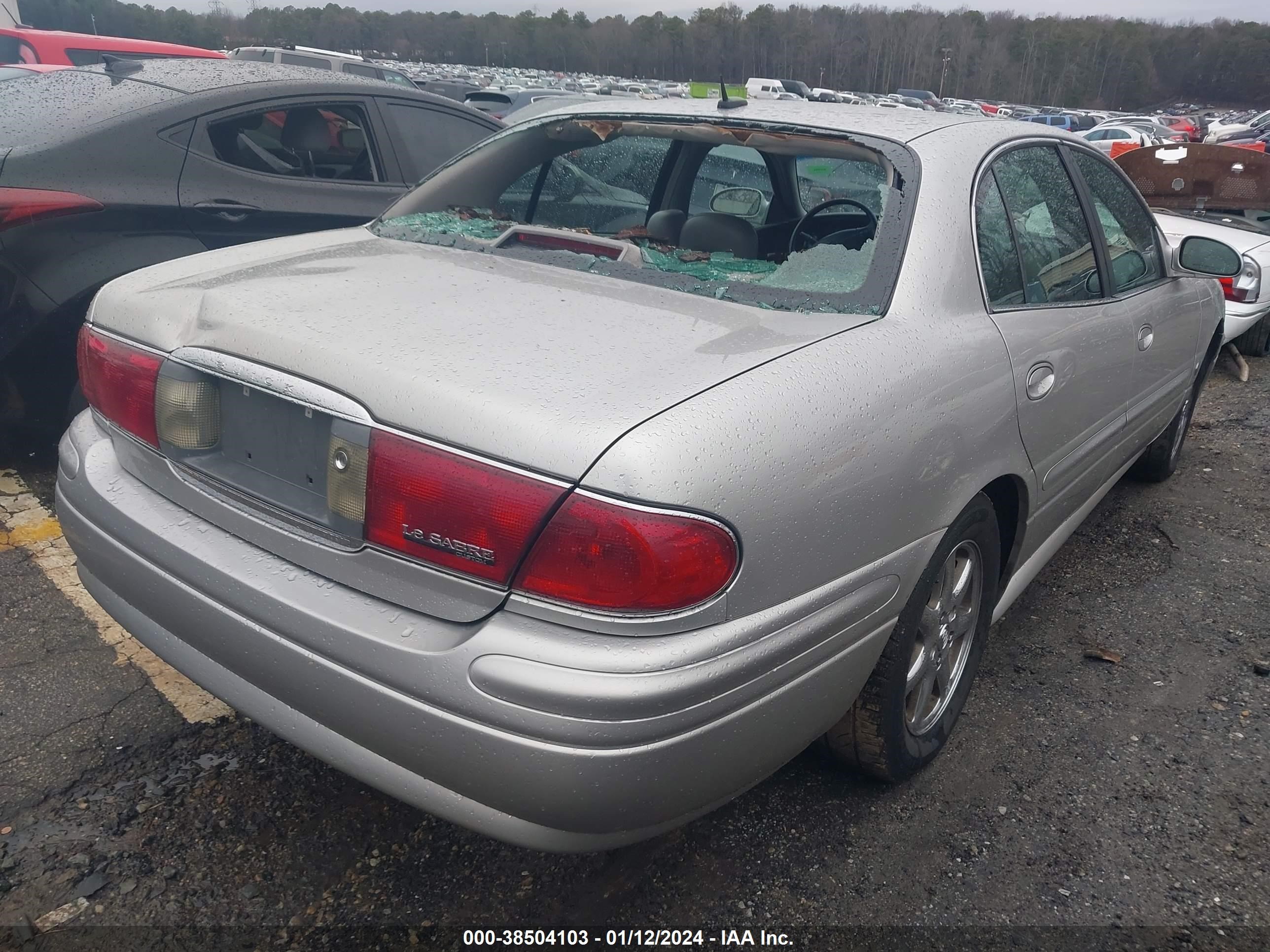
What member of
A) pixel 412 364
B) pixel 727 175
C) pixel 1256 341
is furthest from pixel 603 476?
pixel 1256 341

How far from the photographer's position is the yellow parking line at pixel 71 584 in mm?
2484

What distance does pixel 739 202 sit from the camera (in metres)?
3.33

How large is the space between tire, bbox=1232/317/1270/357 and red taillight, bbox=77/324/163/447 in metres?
7.37

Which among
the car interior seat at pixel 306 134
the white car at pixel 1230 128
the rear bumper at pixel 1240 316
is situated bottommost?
the rear bumper at pixel 1240 316

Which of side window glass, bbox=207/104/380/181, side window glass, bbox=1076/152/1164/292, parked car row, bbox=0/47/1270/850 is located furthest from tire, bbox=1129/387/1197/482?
side window glass, bbox=207/104/380/181

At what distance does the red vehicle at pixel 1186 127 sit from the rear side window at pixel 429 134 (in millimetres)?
36469

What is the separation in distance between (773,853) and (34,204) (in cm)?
311

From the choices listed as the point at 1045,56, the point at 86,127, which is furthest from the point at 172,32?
the point at 1045,56

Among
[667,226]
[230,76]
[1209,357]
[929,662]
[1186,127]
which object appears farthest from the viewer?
[1186,127]

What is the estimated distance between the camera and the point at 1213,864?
2.12 m

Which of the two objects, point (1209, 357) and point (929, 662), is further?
point (1209, 357)

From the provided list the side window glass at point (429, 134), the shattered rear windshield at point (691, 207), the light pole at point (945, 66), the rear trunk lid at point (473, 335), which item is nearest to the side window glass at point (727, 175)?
the shattered rear windshield at point (691, 207)

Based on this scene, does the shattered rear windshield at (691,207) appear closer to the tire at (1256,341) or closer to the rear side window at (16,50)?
the tire at (1256,341)

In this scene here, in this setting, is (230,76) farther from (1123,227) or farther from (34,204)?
(1123,227)
